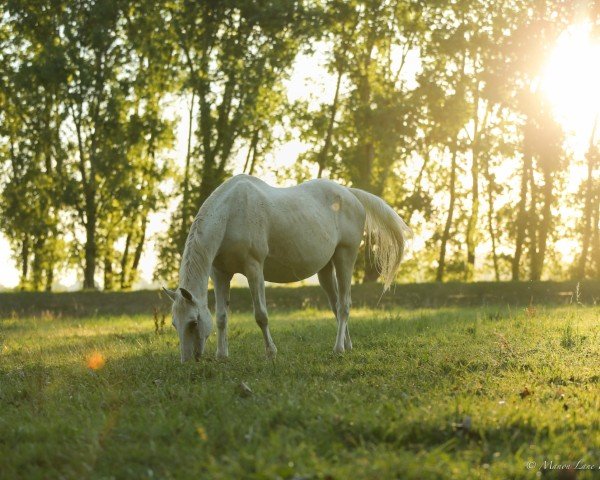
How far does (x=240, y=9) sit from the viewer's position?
28.6 m

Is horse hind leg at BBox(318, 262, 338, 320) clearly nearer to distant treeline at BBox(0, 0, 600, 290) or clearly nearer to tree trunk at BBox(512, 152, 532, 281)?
distant treeline at BBox(0, 0, 600, 290)

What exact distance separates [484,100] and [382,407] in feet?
95.1

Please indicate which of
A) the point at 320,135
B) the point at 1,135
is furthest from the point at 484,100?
the point at 1,135

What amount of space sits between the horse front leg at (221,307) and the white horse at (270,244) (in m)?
0.01

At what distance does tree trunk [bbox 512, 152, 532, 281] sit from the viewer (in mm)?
34397

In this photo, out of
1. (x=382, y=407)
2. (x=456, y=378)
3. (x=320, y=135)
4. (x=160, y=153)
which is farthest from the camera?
(x=160, y=153)

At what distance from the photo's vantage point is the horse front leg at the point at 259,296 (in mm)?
9547

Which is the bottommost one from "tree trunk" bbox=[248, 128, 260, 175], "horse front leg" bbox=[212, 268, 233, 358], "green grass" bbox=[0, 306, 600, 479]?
"green grass" bbox=[0, 306, 600, 479]

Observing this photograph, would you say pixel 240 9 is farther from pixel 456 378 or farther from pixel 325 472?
pixel 325 472

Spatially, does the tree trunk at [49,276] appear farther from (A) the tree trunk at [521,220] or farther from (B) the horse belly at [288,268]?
(B) the horse belly at [288,268]

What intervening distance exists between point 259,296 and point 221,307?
21.7 inches

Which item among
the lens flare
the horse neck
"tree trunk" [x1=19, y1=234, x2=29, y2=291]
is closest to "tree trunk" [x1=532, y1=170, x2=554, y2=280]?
"tree trunk" [x1=19, y1=234, x2=29, y2=291]

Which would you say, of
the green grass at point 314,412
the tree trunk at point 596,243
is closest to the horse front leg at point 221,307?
the green grass at point 314,412

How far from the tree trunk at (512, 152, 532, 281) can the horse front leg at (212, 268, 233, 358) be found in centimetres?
2623
